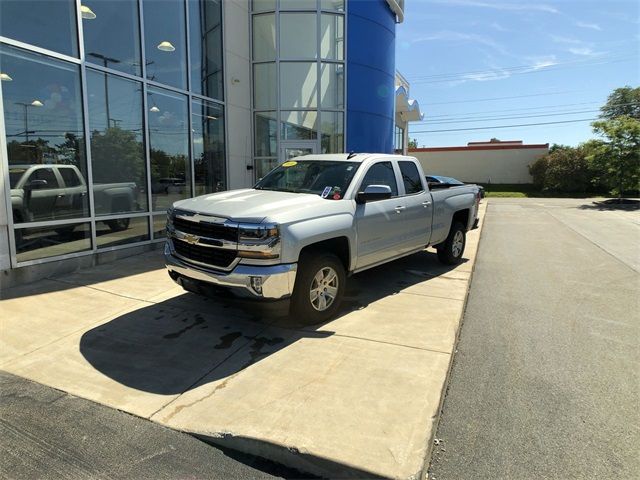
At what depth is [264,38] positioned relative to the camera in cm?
1368

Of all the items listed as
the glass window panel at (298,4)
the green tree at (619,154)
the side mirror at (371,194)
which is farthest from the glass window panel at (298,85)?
the green tree at (619,154)

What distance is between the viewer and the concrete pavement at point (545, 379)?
285 centimetres

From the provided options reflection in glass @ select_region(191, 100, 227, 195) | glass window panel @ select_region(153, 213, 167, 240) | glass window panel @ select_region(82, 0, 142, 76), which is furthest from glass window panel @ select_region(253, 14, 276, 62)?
glass window panel @ select_region(153, 213, 167, 240)

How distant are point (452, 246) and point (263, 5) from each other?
9903 millimetres

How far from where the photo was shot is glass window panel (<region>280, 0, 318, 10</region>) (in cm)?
1362

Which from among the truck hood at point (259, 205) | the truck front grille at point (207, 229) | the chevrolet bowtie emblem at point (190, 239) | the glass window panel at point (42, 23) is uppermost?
the glass window panel at point (42, 23)

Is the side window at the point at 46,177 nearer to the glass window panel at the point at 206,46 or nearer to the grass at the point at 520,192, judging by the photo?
the glass window panel at the point at 206,46

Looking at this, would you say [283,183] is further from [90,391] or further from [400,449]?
[400,449]

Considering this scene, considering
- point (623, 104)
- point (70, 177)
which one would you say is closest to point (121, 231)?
point (70, 177)

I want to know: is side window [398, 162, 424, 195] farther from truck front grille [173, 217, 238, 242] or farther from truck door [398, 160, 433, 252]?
truck front grille [173, 217, 238, 242]

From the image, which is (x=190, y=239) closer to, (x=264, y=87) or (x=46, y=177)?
(x=46, y=177)

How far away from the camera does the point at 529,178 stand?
1588 inches

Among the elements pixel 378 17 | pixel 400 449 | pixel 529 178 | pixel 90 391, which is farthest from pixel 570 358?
pixel 529 178

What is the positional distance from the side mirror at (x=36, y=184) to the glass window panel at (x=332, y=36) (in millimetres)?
9506
